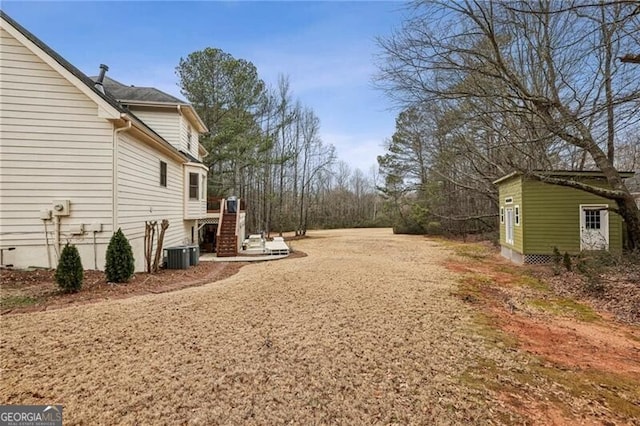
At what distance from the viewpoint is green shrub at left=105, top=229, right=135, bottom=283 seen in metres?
6.82

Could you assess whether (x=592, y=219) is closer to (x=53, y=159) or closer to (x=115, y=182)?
(x=115, y=182)

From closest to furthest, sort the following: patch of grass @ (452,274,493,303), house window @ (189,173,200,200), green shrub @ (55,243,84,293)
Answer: green shrub @ (55,243,84,293) < patch of grass @ (452,274,493,303) < house window @ (189,173,200,200)

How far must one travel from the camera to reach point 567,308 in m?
6.29

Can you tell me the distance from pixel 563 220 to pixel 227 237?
42.9 feet

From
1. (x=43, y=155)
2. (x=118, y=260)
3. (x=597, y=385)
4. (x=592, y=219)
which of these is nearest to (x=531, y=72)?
(x=592, y=219)

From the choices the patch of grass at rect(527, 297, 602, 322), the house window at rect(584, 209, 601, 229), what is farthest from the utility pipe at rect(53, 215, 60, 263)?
the house window at rect(584, 209, 601, 229)

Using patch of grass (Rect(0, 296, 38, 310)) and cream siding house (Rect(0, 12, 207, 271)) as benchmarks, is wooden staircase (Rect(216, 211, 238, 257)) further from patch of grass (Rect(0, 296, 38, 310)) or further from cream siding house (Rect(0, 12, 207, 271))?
patch of grass (Rect(0, 296, 38, 310))

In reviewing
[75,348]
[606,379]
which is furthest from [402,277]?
[75,348]

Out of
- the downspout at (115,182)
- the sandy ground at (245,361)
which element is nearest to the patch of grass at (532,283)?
the sandy ground at (245,361)

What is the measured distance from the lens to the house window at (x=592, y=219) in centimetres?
1150

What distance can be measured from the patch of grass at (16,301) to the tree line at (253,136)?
1536cm

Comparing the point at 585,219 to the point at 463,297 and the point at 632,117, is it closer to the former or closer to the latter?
the point at 632,117

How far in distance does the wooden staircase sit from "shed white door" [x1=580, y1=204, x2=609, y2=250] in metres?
13.3

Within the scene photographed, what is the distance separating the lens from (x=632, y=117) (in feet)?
20.3
